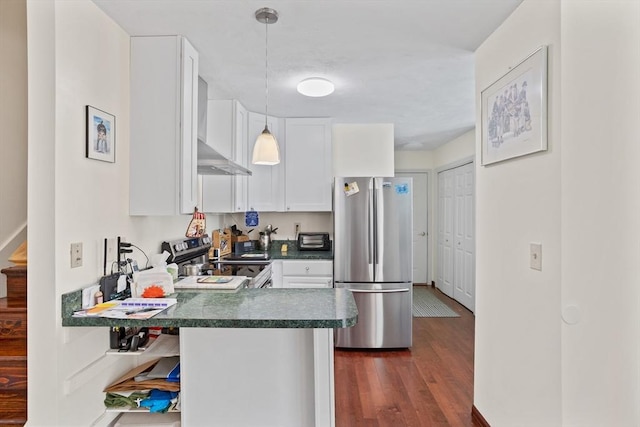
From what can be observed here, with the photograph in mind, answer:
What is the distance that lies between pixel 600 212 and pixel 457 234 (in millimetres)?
3904

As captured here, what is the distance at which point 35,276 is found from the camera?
1498mm

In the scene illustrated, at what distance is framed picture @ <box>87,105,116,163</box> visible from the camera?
167cm

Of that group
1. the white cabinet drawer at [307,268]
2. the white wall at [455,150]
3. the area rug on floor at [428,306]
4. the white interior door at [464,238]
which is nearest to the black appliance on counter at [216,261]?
the white cabinet drawer at [307,268]

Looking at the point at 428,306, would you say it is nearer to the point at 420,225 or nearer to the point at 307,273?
the point at 420,225

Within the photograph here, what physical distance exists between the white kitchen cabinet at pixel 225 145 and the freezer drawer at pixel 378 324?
1.45m

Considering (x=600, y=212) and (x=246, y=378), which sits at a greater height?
(x=600, y=212)

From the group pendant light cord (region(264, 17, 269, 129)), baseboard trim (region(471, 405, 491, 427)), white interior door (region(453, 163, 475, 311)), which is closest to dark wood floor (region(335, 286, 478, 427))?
baseboard trim (region(471, 405, 491, 427))

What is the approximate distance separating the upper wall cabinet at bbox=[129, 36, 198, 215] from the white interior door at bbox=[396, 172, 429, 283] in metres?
4.54

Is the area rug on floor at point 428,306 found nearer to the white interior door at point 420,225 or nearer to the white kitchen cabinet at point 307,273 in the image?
the white interior door at point 420,225

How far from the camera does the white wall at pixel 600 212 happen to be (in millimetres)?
1182

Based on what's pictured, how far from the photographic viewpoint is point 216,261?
10.7 ft

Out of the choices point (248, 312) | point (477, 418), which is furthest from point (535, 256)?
point (248, 312)

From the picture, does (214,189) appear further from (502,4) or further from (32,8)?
(502,4)

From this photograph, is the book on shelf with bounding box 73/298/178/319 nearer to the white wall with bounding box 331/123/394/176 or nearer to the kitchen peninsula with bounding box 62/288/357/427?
the kitchen peninsula with bounding box 62/288/357/427
